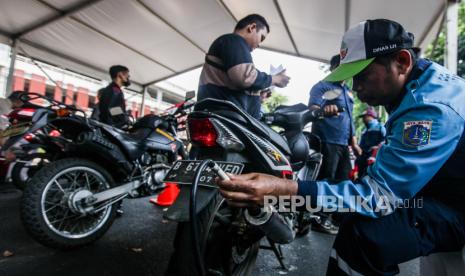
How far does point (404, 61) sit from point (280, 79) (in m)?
1.18

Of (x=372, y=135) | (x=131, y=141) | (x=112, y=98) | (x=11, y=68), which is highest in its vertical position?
(x=11, y=68)

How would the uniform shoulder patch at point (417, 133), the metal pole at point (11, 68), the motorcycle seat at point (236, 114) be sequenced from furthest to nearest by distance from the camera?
the metal pole at point (11, 68) < the motorcycle seat at point (236, 114) < the uniform shoulder patch at point (417, 133)

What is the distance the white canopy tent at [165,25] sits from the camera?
446 cm

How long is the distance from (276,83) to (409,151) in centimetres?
141

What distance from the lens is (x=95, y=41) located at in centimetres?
620

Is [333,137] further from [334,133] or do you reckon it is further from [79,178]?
[79,178]

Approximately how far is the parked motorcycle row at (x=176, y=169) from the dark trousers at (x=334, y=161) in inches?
17.9

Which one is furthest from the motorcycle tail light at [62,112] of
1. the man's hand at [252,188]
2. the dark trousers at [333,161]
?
the dark trousers at [333,161]

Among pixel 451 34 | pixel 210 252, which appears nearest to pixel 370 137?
pixel 451 34

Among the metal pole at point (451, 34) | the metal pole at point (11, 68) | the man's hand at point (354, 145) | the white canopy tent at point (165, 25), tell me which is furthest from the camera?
the metal pole at point (11, 68)

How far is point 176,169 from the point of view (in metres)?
1.13

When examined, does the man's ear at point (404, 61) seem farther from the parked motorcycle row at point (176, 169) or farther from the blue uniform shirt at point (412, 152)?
the parked motorcycle row at point (176, 169)

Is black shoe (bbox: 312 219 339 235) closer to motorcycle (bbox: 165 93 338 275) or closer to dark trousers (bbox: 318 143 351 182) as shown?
dark trousers (bbox: 318 143 351 182)

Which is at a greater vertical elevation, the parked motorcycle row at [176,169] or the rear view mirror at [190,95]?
the rear view mirror at [190,95]
